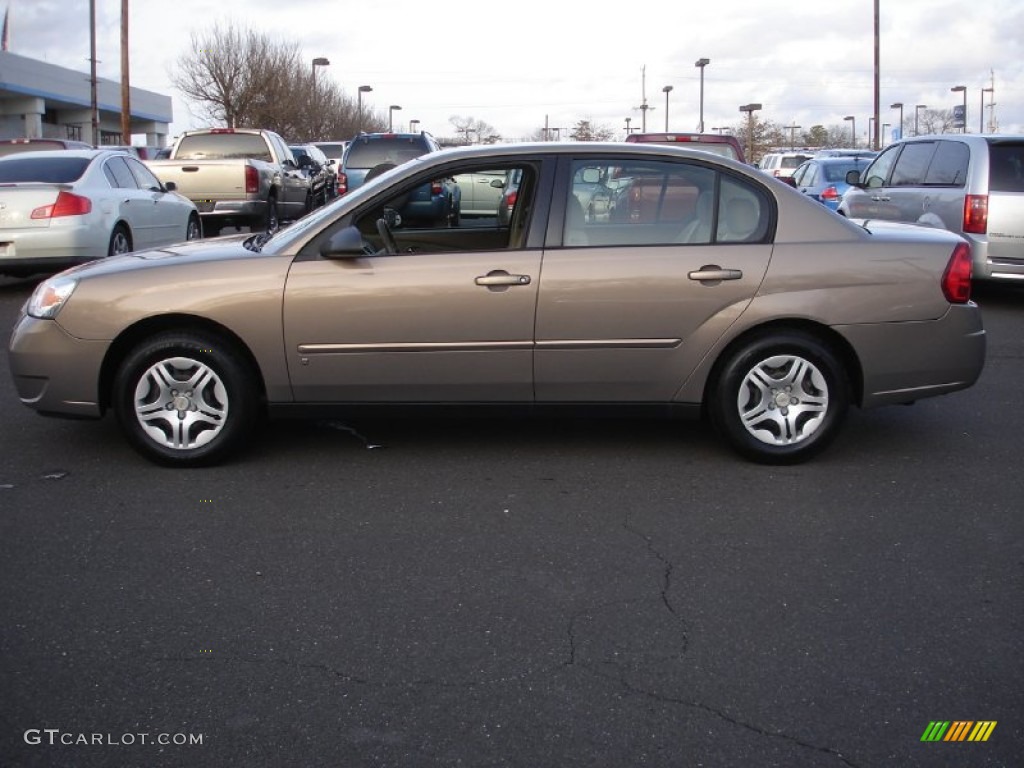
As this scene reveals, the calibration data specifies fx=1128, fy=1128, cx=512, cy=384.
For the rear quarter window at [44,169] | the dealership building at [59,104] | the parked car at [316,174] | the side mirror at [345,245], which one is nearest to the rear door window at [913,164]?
the side mirror at [345,245]

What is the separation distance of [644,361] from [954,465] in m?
1.70

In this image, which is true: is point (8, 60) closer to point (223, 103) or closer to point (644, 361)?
point (223, 103)

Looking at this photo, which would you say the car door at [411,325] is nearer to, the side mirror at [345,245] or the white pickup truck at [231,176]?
the side mirror at [345,245]

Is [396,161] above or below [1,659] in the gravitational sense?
above

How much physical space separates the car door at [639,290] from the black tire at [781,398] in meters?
0.23

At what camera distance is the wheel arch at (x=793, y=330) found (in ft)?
18.4

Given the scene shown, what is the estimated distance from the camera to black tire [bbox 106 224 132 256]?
1230 centimetres

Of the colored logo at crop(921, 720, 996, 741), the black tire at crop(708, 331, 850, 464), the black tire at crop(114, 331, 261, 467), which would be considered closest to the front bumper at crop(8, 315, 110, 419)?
the black tire at crop(114, 331, 261, 467)

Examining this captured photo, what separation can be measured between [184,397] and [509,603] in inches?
93.4

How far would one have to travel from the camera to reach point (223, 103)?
155 feet

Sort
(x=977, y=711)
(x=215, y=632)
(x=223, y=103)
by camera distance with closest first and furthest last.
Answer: (x=977, y=711), (x=215, y=632), (x=223, y=103)

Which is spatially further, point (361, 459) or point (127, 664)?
point (361, 459)

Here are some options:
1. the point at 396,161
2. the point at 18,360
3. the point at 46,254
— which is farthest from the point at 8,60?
the point at 18,360

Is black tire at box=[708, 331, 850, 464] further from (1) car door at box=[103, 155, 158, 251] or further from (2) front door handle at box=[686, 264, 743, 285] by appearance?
(1) car door at box=[103, 155, 158, 251]
